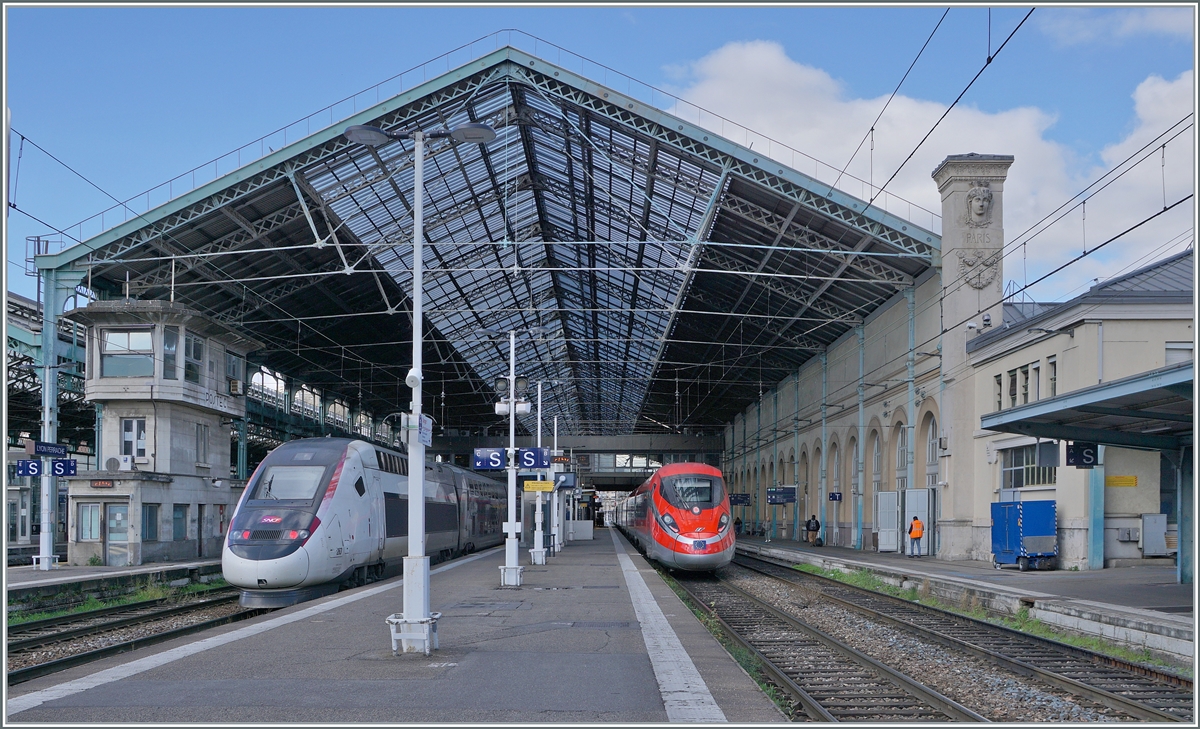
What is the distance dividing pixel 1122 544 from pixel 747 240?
18.0 metres

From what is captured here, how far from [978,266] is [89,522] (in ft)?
98.3

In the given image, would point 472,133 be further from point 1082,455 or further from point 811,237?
point 811,237

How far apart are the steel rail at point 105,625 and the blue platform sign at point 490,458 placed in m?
8.67

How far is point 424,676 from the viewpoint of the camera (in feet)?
35.2

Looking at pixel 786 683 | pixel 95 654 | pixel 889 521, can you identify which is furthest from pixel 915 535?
pixel 95 654

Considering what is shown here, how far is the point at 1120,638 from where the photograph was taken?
610 inches

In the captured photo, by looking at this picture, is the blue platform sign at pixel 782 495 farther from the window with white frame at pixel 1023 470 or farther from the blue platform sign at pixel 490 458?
the blue platform sign at pixel 490 458

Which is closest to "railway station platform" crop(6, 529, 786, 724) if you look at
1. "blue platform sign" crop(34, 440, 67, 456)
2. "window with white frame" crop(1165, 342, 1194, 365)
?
"blue platform sign" crop(34, 440, 67, 456)

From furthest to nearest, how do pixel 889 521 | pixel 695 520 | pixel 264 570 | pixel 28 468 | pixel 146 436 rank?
pixel 889 521, pixel 146 436, pixel 28 468, pixel 695 520, pixel 264 570

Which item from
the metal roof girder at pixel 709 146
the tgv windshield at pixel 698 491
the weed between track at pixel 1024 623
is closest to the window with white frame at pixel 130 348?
the metal roof girder at pixel 709 146

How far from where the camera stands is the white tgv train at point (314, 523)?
20078 millimetres

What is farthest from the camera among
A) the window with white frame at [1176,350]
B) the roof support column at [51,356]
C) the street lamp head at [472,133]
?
the roof support column at [51,356]

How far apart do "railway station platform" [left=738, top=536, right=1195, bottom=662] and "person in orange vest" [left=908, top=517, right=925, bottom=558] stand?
3.48 meters

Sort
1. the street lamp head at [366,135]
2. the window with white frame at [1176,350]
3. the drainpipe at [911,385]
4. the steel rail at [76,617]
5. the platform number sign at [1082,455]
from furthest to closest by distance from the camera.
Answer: the drainpipe at [911,385] → the window with white frame at [1176,350] → the platform number sign at [1082,455] → the steel rail at [76,617] → the street lamp head at [366,135]
